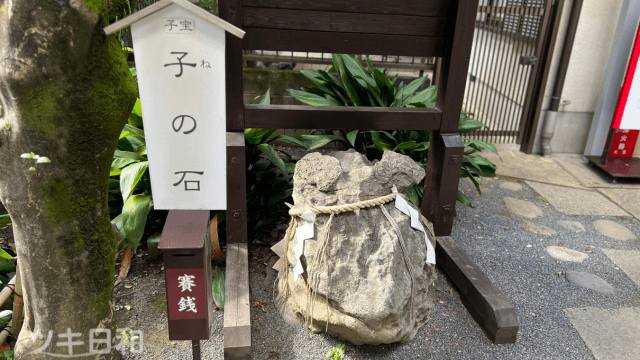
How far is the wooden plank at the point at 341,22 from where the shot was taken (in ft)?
8.30

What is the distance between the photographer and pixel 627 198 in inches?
170

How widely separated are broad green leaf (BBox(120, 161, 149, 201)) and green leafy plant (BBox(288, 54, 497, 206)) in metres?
1.31

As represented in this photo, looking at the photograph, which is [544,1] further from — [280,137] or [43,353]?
[43,353]

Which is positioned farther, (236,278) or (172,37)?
(236,278)

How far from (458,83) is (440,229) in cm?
95

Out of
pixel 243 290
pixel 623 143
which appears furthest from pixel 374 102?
pixel 623 143

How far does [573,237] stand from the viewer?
3598 millimetres

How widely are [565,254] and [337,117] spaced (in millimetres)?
2051

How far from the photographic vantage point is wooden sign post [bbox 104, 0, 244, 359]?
5.06 ft

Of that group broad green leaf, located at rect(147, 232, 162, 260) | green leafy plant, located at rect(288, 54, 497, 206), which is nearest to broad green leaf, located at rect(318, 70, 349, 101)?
green leafy plant, located at rect(288, 54, 497, 206)

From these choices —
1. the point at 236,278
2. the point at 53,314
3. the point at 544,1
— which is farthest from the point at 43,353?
the point at 544,1

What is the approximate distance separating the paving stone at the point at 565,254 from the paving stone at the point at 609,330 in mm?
549

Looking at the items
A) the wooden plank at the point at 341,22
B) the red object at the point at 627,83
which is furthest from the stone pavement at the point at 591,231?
the wooden plank at the point at 341,22

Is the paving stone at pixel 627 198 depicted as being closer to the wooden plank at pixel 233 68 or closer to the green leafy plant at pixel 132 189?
the wooden plank at pixel 233 68
